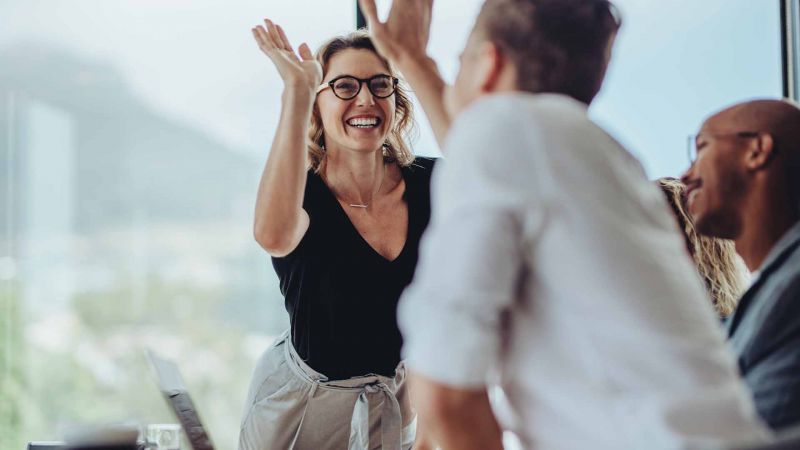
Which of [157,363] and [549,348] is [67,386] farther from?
[549,348]

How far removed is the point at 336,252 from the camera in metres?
2.28

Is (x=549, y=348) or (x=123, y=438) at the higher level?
(x=549, y=348)

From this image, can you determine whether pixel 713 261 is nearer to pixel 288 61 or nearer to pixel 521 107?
pixel 288 61

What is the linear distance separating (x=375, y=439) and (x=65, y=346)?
9.38 feet

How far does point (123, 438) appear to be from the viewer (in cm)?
136

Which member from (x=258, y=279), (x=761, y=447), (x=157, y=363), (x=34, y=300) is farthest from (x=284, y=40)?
(x=34, y=300)

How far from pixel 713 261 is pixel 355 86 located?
106 cm

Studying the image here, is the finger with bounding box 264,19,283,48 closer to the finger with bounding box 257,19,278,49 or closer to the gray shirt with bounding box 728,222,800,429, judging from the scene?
the finger with bounding box 257,19,278,49

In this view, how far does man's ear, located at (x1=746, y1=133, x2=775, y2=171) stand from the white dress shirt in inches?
20.0

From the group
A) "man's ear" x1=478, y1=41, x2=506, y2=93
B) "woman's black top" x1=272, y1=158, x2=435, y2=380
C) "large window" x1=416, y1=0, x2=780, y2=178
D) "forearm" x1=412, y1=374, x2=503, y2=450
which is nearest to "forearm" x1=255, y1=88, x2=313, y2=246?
"woman's black top" x1=272, y1=158, x2=435, y2=380

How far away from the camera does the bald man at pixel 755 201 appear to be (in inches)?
52.2

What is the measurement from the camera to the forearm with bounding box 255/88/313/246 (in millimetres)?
2074

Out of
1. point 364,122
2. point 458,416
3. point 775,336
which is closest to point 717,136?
point 775,336

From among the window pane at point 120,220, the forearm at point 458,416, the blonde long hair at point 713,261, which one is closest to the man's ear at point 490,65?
the forearm at point 458,416
